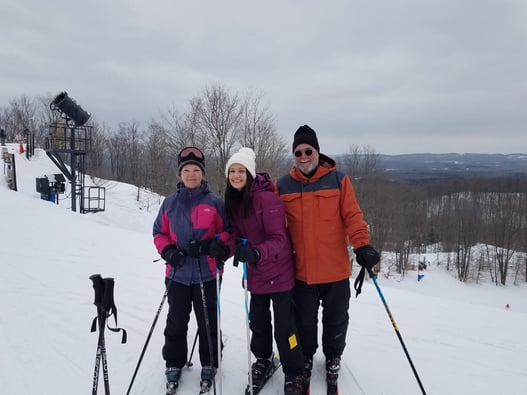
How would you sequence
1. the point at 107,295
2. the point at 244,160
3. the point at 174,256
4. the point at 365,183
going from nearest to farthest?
the point at 107,295, the point at 174,256, the point at 244,160, the point at 365,183

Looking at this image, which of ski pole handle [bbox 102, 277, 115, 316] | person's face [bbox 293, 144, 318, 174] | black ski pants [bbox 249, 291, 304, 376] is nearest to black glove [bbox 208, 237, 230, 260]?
black ski pants [bbox 249, 291, 304, 376]

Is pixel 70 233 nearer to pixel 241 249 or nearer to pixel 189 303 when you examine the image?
pixel 189 303

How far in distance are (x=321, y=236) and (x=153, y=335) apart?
2.44 m

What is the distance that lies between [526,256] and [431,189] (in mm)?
28917

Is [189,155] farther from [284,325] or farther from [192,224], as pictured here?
[284,325]

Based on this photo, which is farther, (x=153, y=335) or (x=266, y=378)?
(x=153, y=335)

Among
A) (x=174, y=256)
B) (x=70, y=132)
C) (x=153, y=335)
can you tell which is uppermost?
(x=70, y=132)

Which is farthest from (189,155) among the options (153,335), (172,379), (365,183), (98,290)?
(365,183)

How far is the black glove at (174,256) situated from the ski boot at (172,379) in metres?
0.98

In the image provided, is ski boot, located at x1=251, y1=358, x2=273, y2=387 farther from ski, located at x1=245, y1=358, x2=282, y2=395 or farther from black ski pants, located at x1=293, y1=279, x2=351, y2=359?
black ski pants, located at x1=293, y1=279, x2=351, y2=359

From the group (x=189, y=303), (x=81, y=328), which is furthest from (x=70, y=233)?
(x=189, y=303)

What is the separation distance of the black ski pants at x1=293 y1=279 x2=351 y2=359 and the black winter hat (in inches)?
47.2

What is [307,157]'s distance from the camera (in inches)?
103

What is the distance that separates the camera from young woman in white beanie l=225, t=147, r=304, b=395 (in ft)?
8.09
